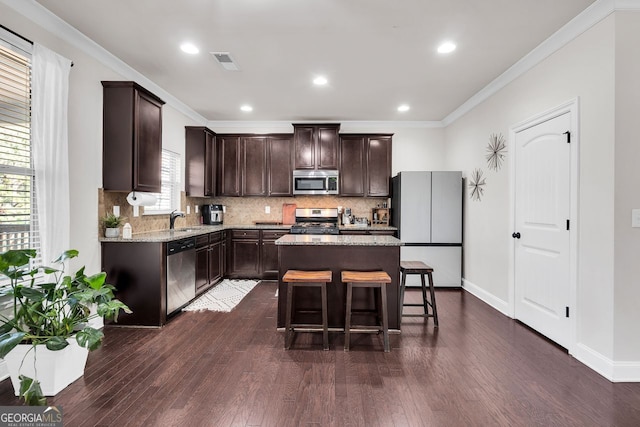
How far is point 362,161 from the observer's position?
5695 millimetres

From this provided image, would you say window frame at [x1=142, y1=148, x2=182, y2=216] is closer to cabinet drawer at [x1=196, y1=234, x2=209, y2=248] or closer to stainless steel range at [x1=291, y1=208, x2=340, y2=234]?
cabinet drawer at [x1=196, y1=234, x2=209, y2=248]

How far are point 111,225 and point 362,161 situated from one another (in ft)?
13.0

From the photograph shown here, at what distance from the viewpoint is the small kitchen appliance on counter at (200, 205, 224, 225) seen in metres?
5.67

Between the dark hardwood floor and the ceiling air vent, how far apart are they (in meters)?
2.89

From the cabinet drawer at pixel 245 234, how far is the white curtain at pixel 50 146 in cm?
283

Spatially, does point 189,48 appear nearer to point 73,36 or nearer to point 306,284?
point 73,36

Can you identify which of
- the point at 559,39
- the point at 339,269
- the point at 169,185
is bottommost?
the point at 339,269

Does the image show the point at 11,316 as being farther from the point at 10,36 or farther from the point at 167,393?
the point at 10,36

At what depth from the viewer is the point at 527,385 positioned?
2.27 metres

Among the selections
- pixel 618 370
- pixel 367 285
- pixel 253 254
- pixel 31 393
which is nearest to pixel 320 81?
pixel 367 285

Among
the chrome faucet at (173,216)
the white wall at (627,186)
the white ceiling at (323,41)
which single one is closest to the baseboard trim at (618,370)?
the white wall at (627,186)

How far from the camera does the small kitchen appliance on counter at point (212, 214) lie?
5.67 metres

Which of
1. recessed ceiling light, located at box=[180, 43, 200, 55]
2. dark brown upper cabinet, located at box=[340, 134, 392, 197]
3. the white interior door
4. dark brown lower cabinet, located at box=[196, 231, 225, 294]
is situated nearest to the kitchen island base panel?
the white interior door

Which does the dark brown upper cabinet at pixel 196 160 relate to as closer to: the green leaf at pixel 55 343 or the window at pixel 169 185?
the window at pixel 169 185
